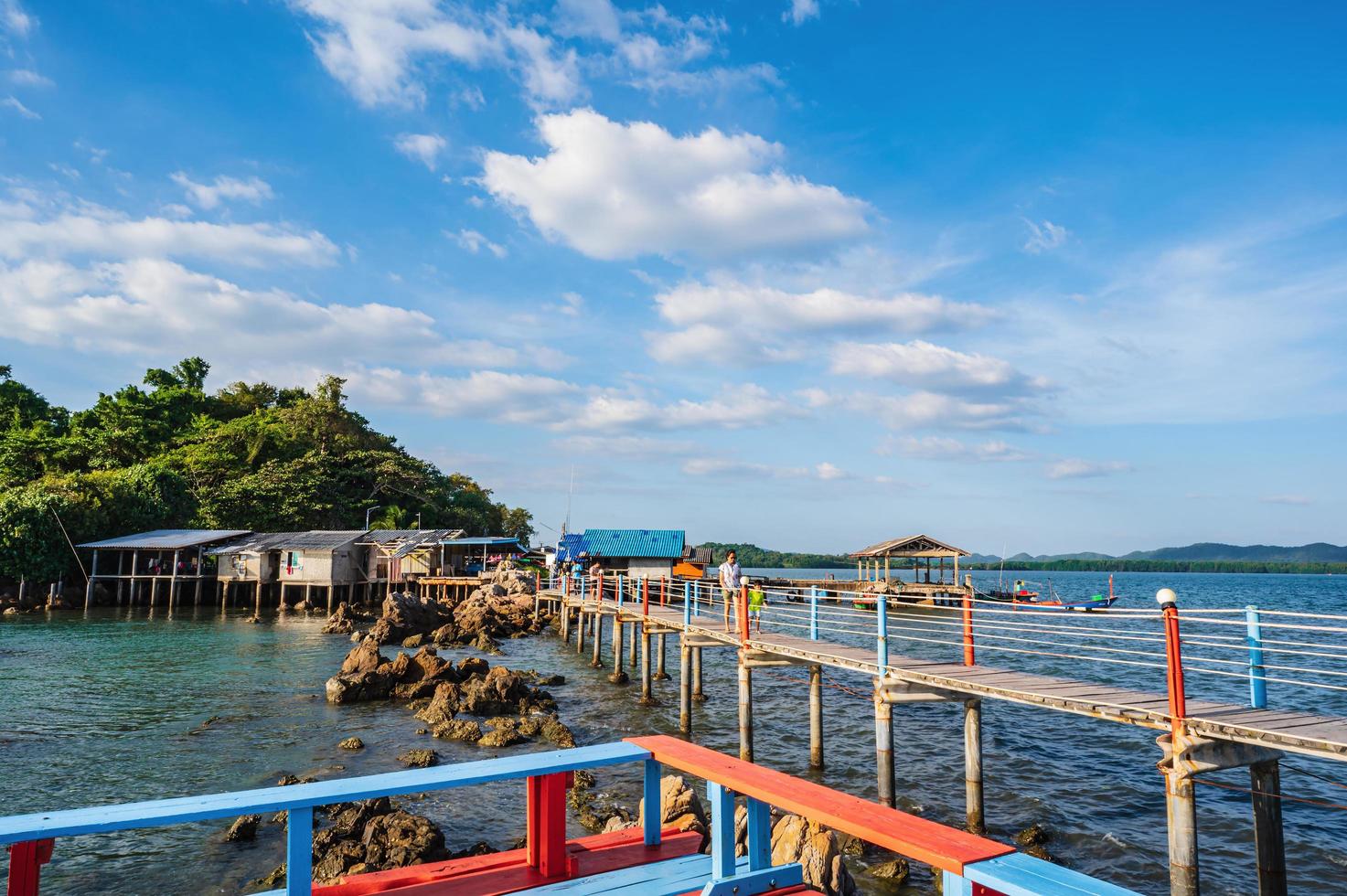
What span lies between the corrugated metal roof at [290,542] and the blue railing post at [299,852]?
4982 cm

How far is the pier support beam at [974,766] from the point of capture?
36.5ft

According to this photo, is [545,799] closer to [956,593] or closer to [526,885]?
[526,885]

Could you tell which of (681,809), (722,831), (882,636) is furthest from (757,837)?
(882,636)

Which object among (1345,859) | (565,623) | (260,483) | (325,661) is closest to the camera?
(1345,859)

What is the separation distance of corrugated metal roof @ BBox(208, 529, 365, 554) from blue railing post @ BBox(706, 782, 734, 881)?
5019 cm

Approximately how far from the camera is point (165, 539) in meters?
49.4

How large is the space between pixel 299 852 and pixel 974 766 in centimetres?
981

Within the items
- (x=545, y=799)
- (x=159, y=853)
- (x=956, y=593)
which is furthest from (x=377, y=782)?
(x=956, y=593)

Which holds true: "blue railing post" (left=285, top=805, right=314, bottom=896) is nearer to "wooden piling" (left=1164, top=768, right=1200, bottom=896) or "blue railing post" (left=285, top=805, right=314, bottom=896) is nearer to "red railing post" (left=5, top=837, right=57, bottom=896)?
"red railing post" (left=5, top=837, right=57, bottom=896)

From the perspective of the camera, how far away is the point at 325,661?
90.9 feet

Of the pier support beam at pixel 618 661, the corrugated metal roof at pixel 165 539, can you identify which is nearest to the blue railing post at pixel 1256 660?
the pier support beam at pixel 618 661

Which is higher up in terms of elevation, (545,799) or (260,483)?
(260,483)

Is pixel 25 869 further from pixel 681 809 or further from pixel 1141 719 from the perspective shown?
pixel 1141 719

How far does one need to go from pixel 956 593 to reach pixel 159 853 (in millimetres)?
48917
